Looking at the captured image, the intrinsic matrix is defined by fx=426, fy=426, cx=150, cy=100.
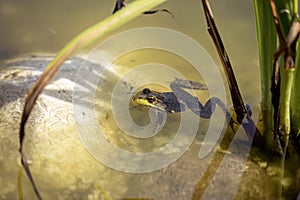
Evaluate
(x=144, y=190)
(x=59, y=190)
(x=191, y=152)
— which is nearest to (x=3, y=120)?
(x=59, y=190)

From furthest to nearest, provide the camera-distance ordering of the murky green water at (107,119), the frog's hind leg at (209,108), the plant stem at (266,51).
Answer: the frog's hind leg at (209,108) → the murky green water at (107,119) → the plant stem at (266,51)

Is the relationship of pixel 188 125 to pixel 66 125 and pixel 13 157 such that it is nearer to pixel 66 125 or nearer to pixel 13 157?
pixel 66 125

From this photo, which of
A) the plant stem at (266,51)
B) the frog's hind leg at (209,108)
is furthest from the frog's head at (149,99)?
the plant stem at (266,51)

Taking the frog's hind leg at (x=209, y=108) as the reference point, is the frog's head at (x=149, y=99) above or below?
above

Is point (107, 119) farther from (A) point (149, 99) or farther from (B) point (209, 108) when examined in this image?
(B) point (209, 108)

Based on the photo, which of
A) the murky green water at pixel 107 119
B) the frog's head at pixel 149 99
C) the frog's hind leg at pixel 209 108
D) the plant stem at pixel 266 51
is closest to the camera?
the plant stem at pixel 266 51

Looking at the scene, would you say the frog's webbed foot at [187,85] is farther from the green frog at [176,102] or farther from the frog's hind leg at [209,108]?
the frog's hind leg at [209,108]
